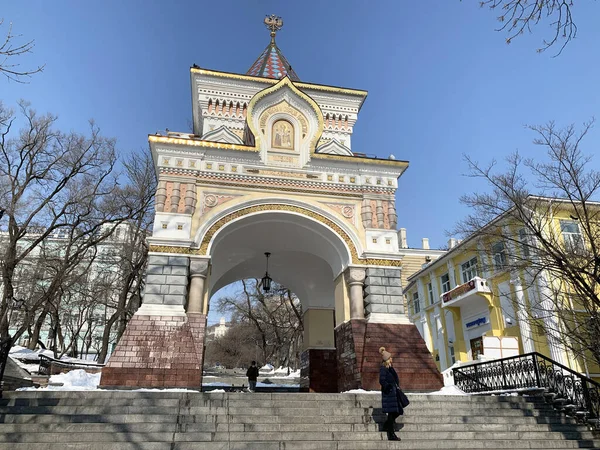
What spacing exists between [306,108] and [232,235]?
4.50 metres

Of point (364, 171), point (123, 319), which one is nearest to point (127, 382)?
point (364, 171)

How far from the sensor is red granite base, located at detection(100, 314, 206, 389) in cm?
959

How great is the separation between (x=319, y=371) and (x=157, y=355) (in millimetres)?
5770

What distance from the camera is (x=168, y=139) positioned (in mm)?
12117

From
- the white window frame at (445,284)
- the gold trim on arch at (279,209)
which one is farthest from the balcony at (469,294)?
the gold trim on arch at (279,209)

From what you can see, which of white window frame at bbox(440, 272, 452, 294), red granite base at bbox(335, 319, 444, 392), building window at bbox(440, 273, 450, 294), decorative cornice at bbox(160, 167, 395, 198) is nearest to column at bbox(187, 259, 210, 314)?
decorative cornice at bbox(160, 167, 395, 198)

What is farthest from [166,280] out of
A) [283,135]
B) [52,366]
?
[52,366]

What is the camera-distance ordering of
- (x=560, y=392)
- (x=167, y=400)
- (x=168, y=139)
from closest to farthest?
1. (x=167, y=400)
2. (x=560, y=392)
3. (x=168, y=139)

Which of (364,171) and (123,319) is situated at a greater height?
(364,171)

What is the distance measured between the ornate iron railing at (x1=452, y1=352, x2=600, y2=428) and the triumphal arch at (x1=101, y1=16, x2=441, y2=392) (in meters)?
1.64

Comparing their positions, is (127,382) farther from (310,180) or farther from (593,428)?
(593,428)

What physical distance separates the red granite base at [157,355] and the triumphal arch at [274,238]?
0.07 feet

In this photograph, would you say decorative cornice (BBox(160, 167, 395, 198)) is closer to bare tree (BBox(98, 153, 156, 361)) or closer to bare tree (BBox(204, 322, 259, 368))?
bare tree (BBox(98, 153, 156, 361))

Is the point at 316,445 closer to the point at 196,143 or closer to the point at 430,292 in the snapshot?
the point at 196,143
